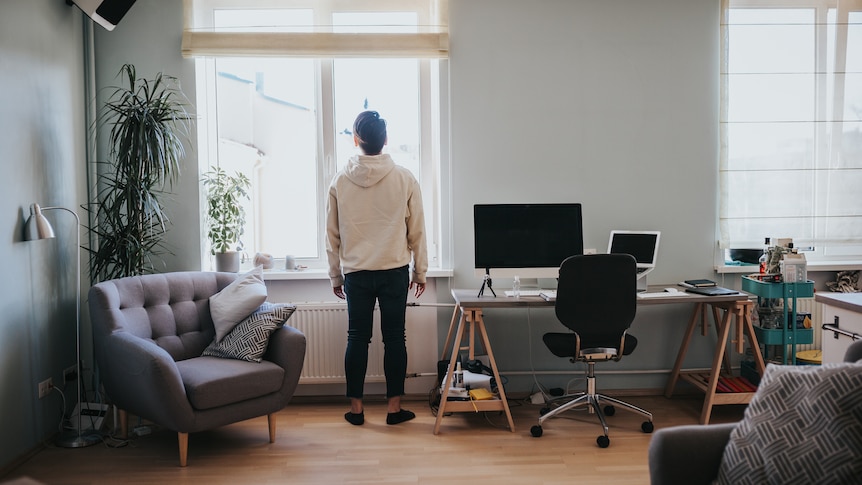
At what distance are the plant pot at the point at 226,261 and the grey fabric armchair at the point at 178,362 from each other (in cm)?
22

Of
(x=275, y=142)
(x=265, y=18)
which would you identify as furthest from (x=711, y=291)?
(x=265, y=18)

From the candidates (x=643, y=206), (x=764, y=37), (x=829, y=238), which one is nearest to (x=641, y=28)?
(x=764, y=37)

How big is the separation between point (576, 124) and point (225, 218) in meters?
2.27

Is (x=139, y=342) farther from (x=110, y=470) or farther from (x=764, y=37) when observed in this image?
(x=764, y=37)

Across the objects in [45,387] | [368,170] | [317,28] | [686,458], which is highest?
[317,28]

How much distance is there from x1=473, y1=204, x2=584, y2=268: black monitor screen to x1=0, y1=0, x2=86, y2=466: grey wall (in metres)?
2.31

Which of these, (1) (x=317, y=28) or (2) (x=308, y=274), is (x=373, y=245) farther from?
(1) (x=317, y=28)

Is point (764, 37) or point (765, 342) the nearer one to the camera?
point (765, 342)

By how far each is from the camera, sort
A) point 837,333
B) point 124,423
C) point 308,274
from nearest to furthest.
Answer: point 837,333 < point 124,423 < point 308,274

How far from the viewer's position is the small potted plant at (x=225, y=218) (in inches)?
152

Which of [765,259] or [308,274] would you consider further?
[308,274]

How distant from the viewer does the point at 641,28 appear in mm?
3992

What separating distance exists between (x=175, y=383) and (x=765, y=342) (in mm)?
3228

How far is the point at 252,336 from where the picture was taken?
128 inches
